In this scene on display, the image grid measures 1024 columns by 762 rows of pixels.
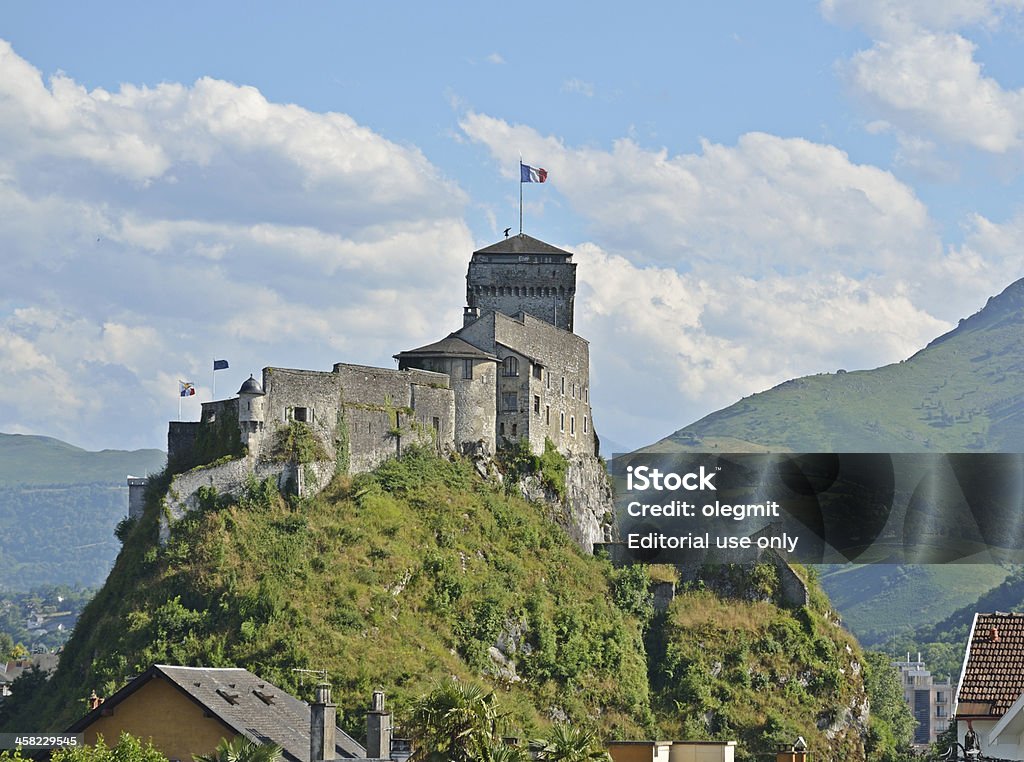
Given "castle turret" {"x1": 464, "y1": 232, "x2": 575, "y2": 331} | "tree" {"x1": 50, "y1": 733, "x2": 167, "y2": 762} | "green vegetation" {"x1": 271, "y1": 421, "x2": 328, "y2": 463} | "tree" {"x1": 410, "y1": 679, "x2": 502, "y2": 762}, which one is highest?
"castle turret" {"x1": 464, "y1": 232, "x2": 575, "y2": 331}

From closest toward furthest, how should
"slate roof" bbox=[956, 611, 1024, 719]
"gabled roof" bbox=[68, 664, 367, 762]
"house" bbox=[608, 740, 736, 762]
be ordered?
"slate roof" bbox=[956, 611, 1024, 719]
"house" bbox=[608, 740, 736, 762]
"gabled roof" bbox=[68, 664, 367, 762]

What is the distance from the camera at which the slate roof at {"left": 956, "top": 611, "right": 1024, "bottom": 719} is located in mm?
36500

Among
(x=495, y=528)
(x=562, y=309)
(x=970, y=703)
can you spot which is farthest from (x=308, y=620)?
(x=970, y=703)

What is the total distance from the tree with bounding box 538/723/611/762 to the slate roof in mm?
20252

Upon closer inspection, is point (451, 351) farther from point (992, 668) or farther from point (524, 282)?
point (992, 668)

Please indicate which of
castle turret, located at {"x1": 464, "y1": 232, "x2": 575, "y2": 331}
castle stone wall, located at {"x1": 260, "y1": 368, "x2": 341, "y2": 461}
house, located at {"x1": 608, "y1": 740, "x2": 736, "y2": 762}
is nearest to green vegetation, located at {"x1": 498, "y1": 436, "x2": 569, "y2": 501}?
castle turret, located at {"x1": 464, "y1": 232, "x2": 575, "y2": 331}

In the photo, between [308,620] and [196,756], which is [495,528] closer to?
[308,620]

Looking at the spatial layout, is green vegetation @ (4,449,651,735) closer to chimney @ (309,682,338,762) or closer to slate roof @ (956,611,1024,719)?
chimney @ (309,682,338,762)

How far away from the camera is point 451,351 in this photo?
119 meters

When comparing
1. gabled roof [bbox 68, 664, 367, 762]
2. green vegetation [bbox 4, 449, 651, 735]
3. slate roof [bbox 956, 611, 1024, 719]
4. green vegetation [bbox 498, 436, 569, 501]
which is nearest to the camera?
slate roof [bbox 956, 611, 1024, 719]

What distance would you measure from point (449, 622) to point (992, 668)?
230ft

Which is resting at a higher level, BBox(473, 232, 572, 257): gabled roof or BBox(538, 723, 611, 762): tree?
BBox(473, 232, 572, 257): gabled roof

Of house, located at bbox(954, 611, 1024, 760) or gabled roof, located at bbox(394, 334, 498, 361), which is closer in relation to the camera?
house, located at bbox(954, 611, 1024, 760)

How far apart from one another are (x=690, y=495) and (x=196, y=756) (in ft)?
173
